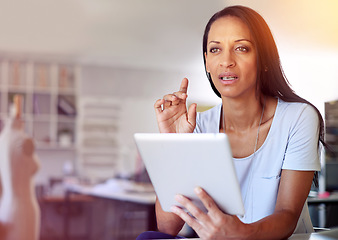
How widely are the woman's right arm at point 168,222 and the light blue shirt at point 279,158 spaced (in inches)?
9.5

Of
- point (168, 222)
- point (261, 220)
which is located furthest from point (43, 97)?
point (261, 220)

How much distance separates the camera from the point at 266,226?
3.46 ft

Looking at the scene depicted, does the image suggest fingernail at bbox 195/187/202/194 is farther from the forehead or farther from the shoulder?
the forehead

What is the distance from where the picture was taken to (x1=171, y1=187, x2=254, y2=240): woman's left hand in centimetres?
94

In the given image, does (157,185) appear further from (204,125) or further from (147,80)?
(147,80)

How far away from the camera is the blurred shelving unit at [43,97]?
19.5ft

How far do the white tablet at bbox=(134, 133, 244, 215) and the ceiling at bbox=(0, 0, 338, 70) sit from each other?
4.31 m

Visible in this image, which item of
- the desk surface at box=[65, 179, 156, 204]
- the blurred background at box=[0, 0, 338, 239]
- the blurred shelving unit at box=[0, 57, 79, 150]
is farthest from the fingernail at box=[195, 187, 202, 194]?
the blurred shelving unit at box=[0, 57, 79, 150]

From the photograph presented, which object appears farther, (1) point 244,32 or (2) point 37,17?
(2) point 37,17

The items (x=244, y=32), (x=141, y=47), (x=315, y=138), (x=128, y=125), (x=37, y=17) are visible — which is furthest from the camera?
(x=128, y=125)

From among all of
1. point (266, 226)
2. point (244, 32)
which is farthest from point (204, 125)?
point (266, 226)

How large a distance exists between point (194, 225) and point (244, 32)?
73 centimetres

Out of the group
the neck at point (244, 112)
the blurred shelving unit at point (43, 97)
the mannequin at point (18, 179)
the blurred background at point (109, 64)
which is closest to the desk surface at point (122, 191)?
the blurred background at point (109, 64)

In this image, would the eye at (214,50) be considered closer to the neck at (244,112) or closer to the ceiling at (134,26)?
the neck at (244,112)
